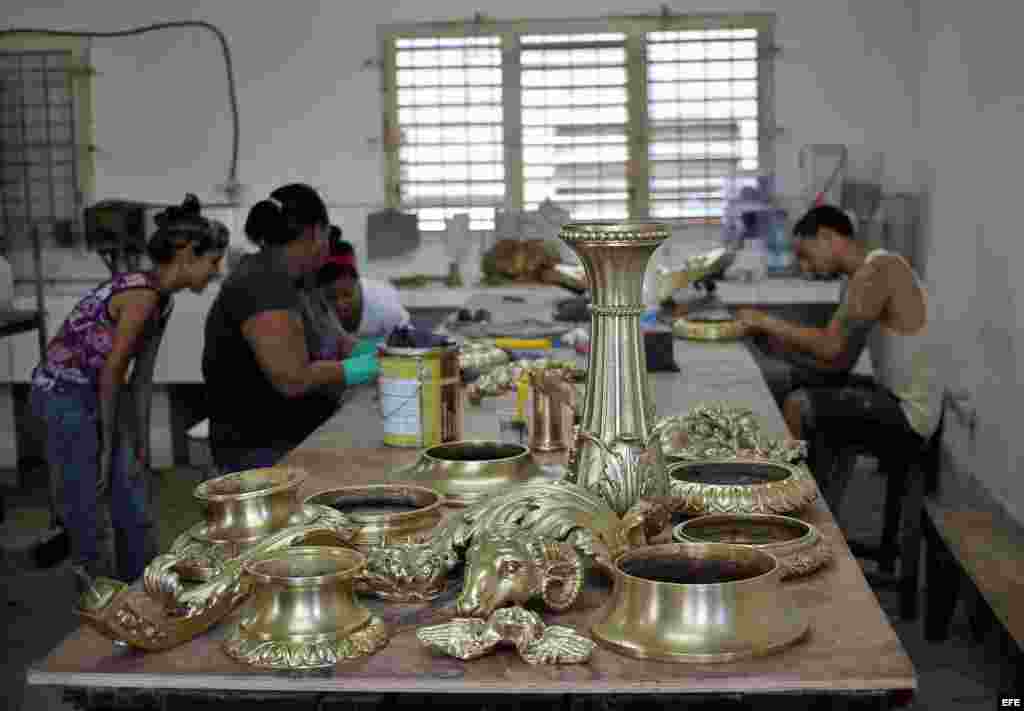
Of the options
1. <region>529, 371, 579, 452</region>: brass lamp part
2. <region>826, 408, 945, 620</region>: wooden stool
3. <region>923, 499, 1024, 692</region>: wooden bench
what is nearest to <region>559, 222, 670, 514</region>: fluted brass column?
<region>529, 371, 579, 452</region>: brass lamp part

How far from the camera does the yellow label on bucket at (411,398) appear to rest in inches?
89.9

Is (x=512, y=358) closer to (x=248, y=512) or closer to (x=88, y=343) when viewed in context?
(x=88, y=343)

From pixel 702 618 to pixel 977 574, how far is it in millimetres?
2282

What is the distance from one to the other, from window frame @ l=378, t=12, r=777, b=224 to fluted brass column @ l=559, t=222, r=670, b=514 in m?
6.08

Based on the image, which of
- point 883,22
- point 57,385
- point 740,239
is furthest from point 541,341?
point 883,22

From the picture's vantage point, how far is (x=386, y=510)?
5.65 ft

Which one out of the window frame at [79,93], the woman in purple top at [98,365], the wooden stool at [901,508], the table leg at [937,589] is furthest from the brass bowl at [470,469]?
the window frame at [79,93]

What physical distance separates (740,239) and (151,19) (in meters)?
3.89

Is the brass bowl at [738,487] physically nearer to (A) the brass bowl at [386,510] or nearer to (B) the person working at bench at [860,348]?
(A) the brass bowl at [386,510]

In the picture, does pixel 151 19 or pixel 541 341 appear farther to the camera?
pixel 151 19

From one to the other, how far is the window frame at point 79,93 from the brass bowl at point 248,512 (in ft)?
21.6

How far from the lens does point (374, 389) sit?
10.7 ft

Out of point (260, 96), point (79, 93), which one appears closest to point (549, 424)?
point (260, 96)

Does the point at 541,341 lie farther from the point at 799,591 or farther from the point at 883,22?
the point at 883,22
